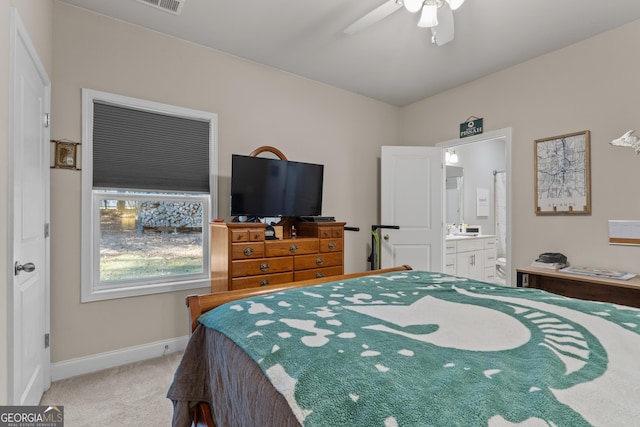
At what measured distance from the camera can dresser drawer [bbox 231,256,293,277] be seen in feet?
8.29

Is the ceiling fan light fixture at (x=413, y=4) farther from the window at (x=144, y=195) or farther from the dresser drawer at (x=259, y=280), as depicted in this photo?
the dresser drawer at (x=259, y=280)

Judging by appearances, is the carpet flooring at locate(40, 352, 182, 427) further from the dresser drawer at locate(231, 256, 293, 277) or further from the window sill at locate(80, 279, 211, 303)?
the dresser drawer at locate(231, 256, 293, 277)

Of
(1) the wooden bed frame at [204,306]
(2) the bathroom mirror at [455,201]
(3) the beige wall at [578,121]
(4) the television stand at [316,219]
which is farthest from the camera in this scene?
(2) the bathroom mirror at [455,201]

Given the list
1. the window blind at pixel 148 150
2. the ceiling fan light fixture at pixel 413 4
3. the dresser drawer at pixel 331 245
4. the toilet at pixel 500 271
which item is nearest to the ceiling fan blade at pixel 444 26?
the ceiling fan light fixture at pixel 413 4

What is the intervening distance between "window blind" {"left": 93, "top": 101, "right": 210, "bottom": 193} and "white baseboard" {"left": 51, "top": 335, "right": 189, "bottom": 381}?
A: 52.2 inches

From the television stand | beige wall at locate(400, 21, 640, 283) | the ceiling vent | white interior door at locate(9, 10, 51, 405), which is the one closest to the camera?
white interior door at locate(9, 10, 51, 405)

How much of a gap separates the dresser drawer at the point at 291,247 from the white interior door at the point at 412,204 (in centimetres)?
135

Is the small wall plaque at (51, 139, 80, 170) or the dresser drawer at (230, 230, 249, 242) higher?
the small wall plaque at (51, 139, 80, 170)

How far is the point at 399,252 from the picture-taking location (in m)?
3.98

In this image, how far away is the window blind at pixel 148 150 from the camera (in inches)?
99.3

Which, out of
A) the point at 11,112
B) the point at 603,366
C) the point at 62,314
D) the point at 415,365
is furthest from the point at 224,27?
the point at 603,366

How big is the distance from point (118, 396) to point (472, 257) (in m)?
4.41

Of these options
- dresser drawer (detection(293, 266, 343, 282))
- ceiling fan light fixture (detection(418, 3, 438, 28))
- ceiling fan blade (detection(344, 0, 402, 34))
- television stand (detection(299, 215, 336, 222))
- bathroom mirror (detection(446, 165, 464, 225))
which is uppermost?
ceiling fan blade (detection(344, 0, 402, 34))

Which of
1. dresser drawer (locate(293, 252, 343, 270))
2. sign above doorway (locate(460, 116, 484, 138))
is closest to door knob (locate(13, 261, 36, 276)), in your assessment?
dresser drawer (locate(293, 252, 343, 270))
